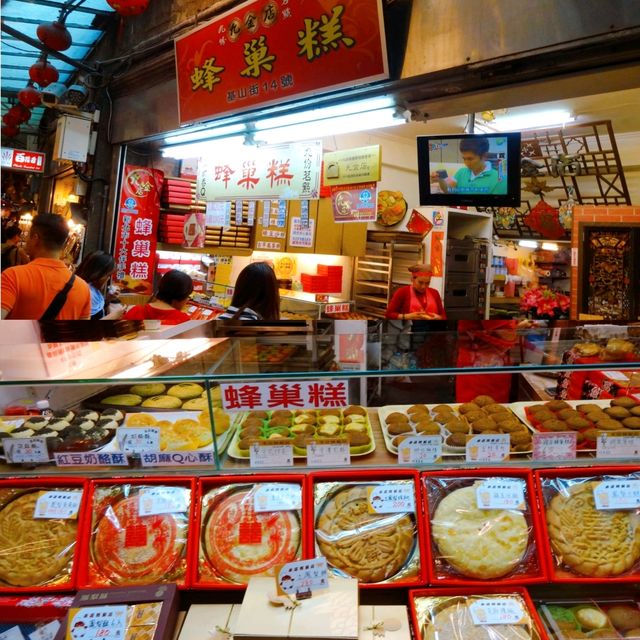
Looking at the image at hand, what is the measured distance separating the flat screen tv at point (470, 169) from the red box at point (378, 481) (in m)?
3.06

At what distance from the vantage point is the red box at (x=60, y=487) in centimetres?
179

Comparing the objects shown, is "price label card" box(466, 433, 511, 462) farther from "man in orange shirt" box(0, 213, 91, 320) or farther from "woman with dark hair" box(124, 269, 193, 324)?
"man in orange shirt" box(0, 213, 91, 320)

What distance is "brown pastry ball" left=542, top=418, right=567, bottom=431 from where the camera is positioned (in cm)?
221

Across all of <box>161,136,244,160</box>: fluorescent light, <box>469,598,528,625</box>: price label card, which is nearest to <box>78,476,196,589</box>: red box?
<box>469,598,528,625</box>: price label card

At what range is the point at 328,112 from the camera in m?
4.91

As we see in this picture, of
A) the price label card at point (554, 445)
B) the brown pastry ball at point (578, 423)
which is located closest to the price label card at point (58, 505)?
the price label card at point (554, 445)

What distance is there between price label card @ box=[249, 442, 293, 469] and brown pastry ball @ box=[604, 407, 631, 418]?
143cm

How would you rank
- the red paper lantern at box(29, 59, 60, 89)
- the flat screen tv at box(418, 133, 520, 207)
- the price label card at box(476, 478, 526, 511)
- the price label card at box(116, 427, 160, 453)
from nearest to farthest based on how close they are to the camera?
the price label card at box(476, 478, 526, 511) < the price label card at box(116, 427, 160, 453) < the flat screen tv at box(418, 133, 520, 207) < the red paper lantern at box(29, 59, 60, 89)

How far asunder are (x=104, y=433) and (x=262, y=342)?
3.94ft

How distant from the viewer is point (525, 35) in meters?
3.49

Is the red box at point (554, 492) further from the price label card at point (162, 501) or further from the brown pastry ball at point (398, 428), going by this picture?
the price label card at point (162, 501)

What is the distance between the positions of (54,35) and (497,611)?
7.08 metres

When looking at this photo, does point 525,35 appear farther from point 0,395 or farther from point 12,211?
point 12,211

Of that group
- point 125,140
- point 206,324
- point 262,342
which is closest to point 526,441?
point 262,342
